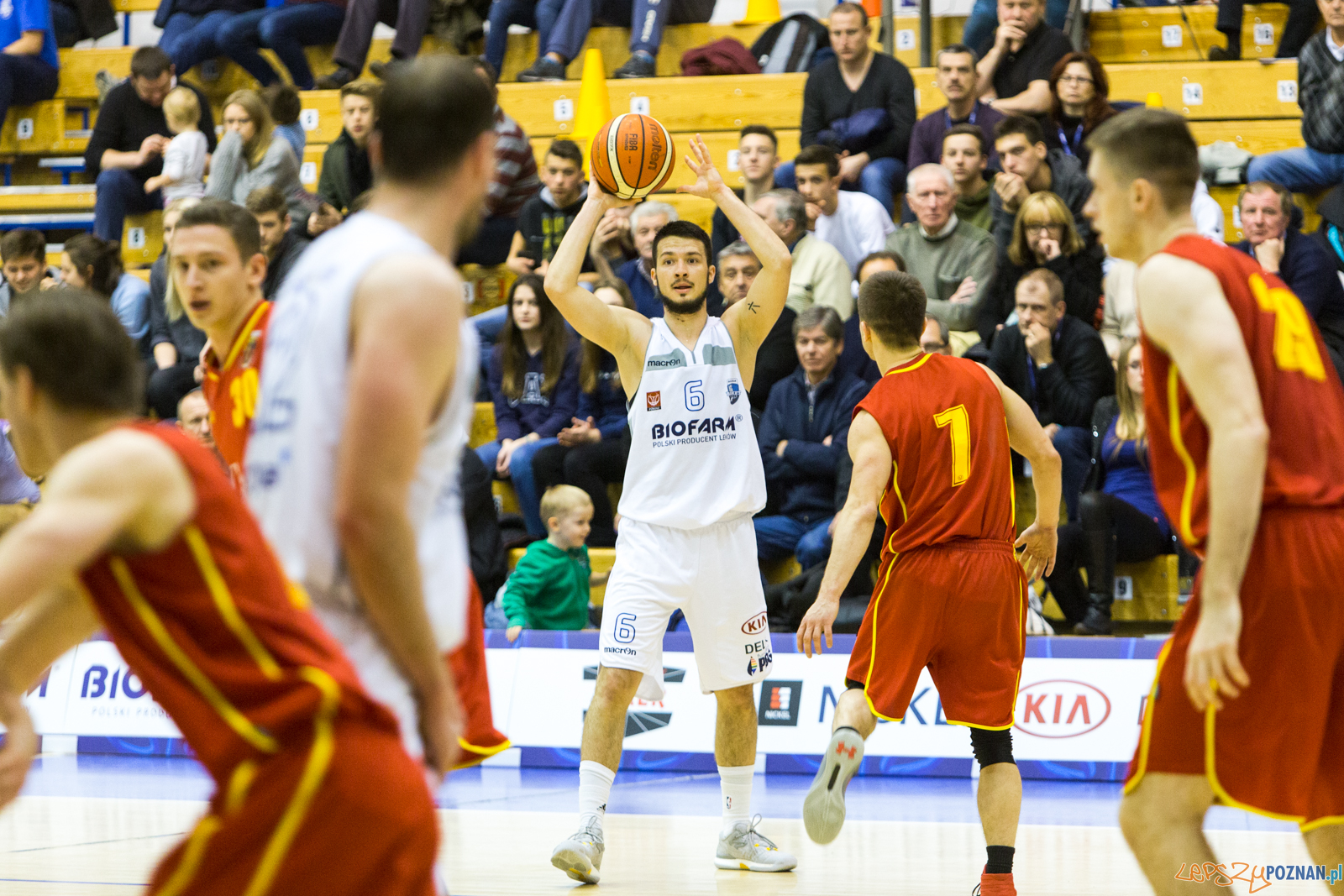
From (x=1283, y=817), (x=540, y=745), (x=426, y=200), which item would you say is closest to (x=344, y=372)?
(x=426, y=200)

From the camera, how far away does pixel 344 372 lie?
Result: 231 cm

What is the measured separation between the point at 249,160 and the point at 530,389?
342 centimetres

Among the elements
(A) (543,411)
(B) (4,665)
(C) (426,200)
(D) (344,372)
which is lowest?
(A) (543,411)

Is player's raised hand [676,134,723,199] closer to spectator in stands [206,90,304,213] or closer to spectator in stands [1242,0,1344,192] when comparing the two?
spectator in stands [1242,0,1344,192]

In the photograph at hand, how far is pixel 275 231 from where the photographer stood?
10672 mm

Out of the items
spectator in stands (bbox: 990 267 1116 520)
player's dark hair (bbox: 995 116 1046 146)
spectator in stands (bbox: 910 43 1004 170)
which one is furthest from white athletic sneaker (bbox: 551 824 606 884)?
spectator in stands (bbox: 910 43 1004 170)

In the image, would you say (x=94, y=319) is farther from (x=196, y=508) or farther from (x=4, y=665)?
(x=4, y=665)

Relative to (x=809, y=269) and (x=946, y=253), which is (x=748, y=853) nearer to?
(x=809, y=269)

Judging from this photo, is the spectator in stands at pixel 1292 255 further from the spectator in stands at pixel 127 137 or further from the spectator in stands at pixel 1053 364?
the spectator in stands at pixel 127 137

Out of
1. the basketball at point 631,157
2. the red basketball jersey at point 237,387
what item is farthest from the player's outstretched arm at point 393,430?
the basketball at point 631,157

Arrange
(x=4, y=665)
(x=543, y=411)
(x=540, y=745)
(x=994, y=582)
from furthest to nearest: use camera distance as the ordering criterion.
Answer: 1. (x=543, y=411)
2. (x=540, y=745)
3. (x=994, y=582)
4. (x=4, y=665)

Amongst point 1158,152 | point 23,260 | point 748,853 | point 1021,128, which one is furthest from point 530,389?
point 1158,152

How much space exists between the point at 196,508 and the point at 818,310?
24.1 feet

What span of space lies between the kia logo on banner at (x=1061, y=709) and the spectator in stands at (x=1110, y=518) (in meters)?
0.54
